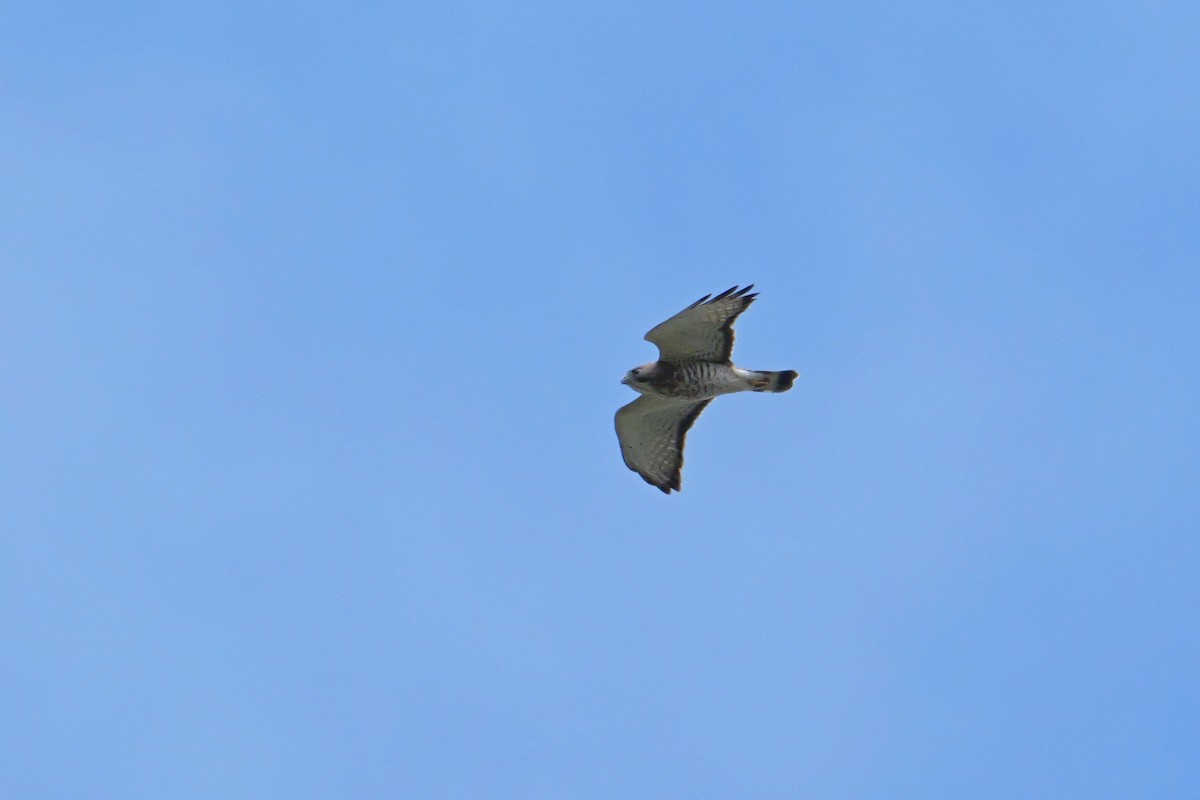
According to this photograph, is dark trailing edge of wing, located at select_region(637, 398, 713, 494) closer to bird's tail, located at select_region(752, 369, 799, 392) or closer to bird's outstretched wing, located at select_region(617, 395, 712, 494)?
bird's outstretched wing, located at select_region(617, 395, 712, 494)

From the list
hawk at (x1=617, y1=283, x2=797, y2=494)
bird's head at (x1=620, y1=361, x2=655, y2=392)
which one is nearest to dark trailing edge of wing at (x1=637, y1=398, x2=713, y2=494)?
hawk at (x1=617, y1=283, x2=797, y2=494)

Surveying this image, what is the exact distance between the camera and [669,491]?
20.6m

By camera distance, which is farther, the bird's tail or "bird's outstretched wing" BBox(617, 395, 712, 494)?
"bird's outstretched wing" BBox(617, 395, 712, 494)

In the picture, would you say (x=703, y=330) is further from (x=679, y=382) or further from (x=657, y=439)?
(x=657, y=439)

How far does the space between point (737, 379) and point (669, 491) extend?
2.17 meters

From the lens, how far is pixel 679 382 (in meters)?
19.3

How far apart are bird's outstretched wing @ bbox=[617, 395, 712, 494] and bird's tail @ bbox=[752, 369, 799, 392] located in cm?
112

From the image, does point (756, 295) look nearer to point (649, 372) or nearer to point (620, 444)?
point (649, 372)

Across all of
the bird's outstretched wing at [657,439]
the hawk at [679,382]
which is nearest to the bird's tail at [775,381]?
the hawk at [679,382]

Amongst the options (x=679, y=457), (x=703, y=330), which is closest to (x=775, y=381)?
(x=703, y=330)

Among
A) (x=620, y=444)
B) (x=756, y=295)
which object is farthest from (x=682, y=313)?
(x=620, y=444)

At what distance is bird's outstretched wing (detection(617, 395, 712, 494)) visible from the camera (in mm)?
20297

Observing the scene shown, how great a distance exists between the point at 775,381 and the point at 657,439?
7.00 feet

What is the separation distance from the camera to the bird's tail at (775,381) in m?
19.2
